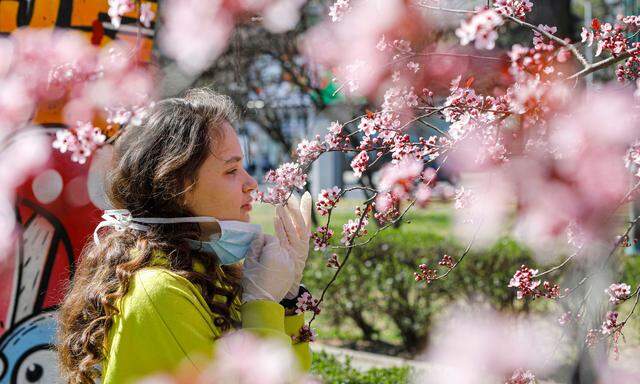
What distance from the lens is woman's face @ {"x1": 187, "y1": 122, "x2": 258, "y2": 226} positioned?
5.86 feet

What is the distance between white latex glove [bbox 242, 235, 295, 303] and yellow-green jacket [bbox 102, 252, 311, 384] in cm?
13

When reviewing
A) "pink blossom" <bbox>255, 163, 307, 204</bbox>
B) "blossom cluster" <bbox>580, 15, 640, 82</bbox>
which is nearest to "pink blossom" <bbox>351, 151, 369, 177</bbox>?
"pink blossom" <bbox>255, 163, 307, 204</bbox>

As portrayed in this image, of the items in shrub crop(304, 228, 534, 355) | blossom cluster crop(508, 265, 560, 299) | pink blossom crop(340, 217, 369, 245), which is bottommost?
shrub crop(304, 228, 534, 355)

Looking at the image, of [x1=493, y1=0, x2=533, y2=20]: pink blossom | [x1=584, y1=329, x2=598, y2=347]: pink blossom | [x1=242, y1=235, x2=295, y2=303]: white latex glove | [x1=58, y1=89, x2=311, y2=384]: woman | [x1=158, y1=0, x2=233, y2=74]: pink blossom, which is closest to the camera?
[x1=58, y1=89, x2=311, y2=384]: woman

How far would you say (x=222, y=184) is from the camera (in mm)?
1796

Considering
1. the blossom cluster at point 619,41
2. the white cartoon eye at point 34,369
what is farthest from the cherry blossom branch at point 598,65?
the white cartoon eye at point 34,369

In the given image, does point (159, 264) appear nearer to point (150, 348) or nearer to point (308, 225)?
point (150, 348)

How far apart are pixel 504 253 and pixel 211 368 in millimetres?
4683

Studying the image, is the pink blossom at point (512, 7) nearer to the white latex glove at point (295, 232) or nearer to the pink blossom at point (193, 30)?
the white latex glove at point (295, 232)

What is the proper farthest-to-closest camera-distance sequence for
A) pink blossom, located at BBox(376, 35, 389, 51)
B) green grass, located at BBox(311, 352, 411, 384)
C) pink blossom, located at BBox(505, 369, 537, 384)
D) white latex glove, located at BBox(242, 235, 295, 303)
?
green grass, located at BBox(311, 352, 411, 384)
pink blossom, located at BBox(376, 35, 389, 51)
pink blossom, located at BBox(505, 369, 537, 384)
white latex glove, located at BBox(242, 235, 295, 303)

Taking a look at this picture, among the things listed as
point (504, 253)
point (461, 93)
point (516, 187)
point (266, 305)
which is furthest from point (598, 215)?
point (504, 253)

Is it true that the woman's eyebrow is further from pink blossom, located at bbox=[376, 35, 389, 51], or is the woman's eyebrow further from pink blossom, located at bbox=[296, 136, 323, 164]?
pink blossom, located at bbox=[376, 35, 389, 51]

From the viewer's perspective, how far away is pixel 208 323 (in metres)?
1.60

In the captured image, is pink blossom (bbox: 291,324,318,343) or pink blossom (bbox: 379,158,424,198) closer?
pink blossom (bbox: 291,324,318,343)
